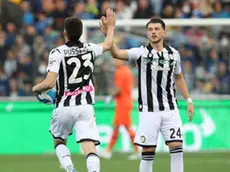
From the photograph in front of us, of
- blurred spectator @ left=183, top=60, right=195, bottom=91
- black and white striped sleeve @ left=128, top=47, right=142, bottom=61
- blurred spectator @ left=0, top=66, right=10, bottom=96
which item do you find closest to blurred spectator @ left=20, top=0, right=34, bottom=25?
blurred spectator @ left=0, top=66, right=10, bottom=96

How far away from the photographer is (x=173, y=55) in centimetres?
1059

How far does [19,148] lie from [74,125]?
25.8 ft

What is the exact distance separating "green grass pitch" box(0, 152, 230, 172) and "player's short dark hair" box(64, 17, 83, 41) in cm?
409

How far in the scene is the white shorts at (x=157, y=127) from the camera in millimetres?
10438

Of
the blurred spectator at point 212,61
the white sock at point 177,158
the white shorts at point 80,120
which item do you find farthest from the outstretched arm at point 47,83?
the blurred spectator at point 212,61

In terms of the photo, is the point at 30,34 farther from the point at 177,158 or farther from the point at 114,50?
the point at 177,158

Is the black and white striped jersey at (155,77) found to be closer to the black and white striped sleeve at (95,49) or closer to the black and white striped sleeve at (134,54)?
the black and white striped sleeve at (134,54)

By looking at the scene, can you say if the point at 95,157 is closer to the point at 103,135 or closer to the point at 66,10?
the point at 103,135

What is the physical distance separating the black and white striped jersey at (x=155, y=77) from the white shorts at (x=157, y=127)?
83 millimetres

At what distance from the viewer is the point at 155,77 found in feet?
34.5

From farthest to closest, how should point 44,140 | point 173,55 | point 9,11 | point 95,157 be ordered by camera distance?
point 9,11 < point 44,140 < point 173,55 < point 95,157

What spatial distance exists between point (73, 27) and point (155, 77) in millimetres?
1411

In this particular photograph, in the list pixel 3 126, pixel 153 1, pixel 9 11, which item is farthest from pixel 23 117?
pixel 153 1

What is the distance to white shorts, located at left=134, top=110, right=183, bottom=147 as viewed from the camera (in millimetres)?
10438
